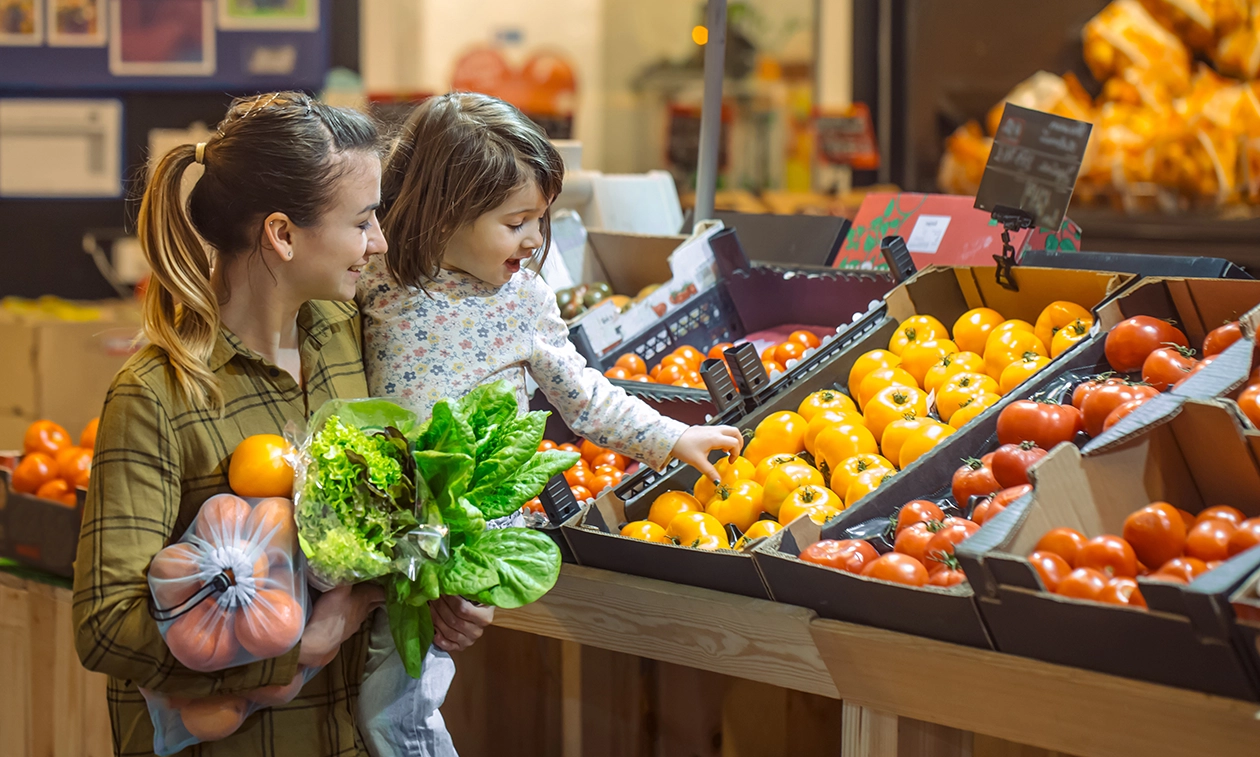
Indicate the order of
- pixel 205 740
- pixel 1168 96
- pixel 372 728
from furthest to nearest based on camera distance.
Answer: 1. pixel 1168 96
2. pixel 372 728
3. pixel 205 740

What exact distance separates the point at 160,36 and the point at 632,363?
4649 millimetres

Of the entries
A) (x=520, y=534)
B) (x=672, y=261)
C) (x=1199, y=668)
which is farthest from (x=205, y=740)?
(x=672, y=261)

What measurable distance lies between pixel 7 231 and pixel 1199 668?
20.5ft

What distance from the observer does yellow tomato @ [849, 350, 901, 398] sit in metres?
2.21

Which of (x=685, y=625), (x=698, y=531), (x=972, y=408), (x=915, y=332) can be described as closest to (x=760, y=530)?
(x=698, y=531)

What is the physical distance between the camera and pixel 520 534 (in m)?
1.46

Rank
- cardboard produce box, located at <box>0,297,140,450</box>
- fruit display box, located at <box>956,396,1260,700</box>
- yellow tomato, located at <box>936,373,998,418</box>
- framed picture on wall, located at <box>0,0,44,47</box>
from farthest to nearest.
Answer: framed picture on wall, located at <box>0,0,44,47</box>
cardboard produce box, located at <box>0,297,140,450</box>
yellow tomato, located at <box>936,373,998,418</box>
fruit display box, located at <box>956,396,1260,700</box>

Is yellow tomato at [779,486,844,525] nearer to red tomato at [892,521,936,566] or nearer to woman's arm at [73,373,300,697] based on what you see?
red tomato at [892,521,936,566]

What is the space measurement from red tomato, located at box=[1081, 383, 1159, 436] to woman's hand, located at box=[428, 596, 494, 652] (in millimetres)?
915

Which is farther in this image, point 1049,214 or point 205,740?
point 1049,214

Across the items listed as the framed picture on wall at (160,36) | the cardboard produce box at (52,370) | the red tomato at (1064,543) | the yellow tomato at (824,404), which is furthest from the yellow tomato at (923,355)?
the framed picture on wall at (160,36)

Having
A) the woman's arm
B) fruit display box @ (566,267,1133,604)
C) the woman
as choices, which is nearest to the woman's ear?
the woman

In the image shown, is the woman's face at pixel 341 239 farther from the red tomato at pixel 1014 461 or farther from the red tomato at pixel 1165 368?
the red tomato at pixel 1165 368

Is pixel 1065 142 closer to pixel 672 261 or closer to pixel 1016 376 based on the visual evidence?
pixel 1016 376
